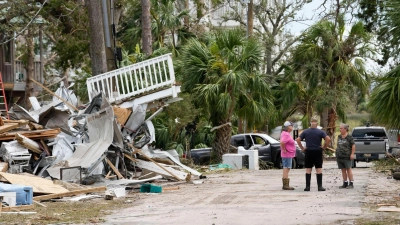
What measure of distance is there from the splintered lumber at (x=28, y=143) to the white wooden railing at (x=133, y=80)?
303 cm

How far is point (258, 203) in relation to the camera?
51.8 ft

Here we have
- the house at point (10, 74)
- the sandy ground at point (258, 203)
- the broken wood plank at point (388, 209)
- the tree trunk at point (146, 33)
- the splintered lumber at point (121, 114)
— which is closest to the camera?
the sandy ground at point (258, 203)

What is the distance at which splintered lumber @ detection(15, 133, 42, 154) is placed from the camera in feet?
67.5

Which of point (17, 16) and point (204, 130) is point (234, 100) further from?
point (17, 16)

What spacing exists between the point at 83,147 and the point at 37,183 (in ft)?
10.9

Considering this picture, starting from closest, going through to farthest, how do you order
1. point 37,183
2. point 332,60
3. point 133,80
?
point 37,183
point 133,80
point 332,60

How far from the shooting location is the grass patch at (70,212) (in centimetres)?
1316

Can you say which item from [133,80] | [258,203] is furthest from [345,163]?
[133,80]

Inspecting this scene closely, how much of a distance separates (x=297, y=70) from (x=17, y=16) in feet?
45.7

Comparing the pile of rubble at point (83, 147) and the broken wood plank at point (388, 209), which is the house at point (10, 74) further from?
the broken wood plank at point (388, 209)

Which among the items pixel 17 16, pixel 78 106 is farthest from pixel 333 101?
pixel 78 106

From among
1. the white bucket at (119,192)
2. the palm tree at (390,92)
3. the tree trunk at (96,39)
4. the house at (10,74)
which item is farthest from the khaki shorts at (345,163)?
the house at (10,74)

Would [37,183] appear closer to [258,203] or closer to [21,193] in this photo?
[21,193]

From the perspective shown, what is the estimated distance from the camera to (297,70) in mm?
41000
